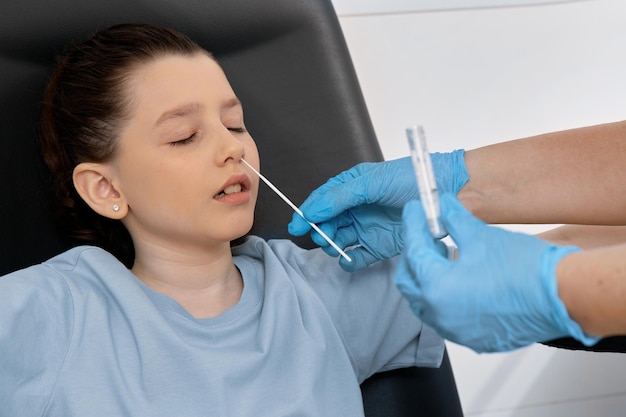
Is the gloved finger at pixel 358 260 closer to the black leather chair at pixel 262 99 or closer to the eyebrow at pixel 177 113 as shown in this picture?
the black leather chair at pixel 262 99

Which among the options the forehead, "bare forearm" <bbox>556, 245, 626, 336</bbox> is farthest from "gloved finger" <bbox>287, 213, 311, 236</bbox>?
"bare forearm" <bbox>556, 245, 626, 336</bbox>

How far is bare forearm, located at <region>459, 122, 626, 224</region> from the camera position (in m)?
1.45

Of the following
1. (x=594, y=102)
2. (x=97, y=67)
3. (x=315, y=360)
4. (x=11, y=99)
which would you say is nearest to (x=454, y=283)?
(x=315, y=360)

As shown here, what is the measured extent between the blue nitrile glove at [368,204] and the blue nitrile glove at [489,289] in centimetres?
37

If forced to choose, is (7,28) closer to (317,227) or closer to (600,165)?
(317,227)

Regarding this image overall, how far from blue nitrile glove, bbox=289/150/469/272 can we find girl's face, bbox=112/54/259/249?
125 millimetres

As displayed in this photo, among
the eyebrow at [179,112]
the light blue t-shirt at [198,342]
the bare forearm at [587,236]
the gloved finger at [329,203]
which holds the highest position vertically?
the eyebrow at [179,112]

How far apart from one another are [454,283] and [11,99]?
93cm

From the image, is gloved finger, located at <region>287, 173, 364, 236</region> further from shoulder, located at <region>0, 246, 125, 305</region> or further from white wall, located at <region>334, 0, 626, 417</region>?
white wall, located at <region>334, 0, 626, 417</region>

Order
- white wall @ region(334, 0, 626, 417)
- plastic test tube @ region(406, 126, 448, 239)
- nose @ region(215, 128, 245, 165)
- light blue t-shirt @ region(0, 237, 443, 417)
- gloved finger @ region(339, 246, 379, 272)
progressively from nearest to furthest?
plastic test tube @ region(406, 126, 448, 239) < light blue t-shirt @ region(0, 237, 443, 417) < nose @ region(215, 128, 245, 165) < gloved finger @ region(339, 246, 379, 272) < white wall @ region(334, 0, 626, 417)

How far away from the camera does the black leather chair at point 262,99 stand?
152 cm

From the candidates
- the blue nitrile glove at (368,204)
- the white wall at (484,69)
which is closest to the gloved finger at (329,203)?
the blue nitrile glove at (368,204)

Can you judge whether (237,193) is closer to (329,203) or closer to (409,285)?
(329,203)

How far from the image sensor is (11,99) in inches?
60.6
